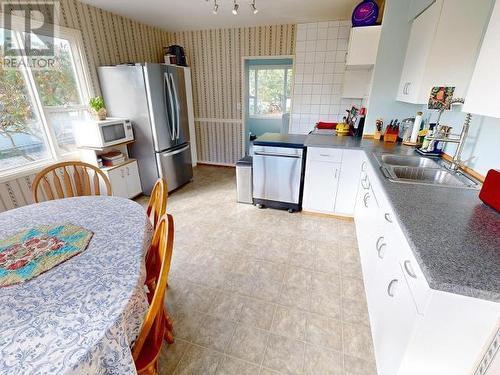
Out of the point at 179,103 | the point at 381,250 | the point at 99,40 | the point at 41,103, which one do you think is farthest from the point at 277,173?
the point at 99,40

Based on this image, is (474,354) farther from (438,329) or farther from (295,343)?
(295,343)

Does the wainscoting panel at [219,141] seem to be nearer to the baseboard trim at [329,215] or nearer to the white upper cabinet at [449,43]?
the baseboard trim at [329,215]

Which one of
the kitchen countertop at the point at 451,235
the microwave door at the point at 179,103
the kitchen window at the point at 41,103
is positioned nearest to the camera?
the kitchen countertop at the point at 451,235

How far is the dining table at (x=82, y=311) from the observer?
0.64m

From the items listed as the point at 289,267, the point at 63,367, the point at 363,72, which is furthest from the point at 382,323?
the point at 363,72

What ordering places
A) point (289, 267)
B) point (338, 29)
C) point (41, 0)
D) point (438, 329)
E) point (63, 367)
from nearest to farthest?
point (63, 367)
point (438, 329)
point (289, 267)
point (41, 0)
point (338, 29)

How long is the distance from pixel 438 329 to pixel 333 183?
190 cm

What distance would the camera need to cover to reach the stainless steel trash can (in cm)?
297

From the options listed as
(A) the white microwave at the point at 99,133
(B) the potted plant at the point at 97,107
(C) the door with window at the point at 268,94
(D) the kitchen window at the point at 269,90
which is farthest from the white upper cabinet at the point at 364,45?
(D) the kitchen window at the point at 269,90

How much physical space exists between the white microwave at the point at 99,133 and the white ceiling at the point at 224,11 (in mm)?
1347

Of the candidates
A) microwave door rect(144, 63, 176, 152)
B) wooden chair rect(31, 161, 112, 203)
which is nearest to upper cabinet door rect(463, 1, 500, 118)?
wooden chair rect(31, 161, 112, 203)

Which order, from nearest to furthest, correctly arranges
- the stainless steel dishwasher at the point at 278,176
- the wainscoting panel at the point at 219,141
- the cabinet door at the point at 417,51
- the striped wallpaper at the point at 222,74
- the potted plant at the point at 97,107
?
the cabinet door at the point at 417,51
the stainless steel dishwasher at the point at 278,176
the potted plant at the point at 97,107
the striped wallpaper at the point at 222,74
the wainscoting panel at the point at 219,141

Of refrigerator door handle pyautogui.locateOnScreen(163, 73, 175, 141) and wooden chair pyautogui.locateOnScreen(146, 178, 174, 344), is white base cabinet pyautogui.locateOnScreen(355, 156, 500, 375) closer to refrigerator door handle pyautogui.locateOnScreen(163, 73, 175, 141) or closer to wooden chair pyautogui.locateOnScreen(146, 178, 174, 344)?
wooden chair pyautogui.locateOnScreen(146, 178, 174, 344)

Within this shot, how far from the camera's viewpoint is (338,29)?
3.43 metres
